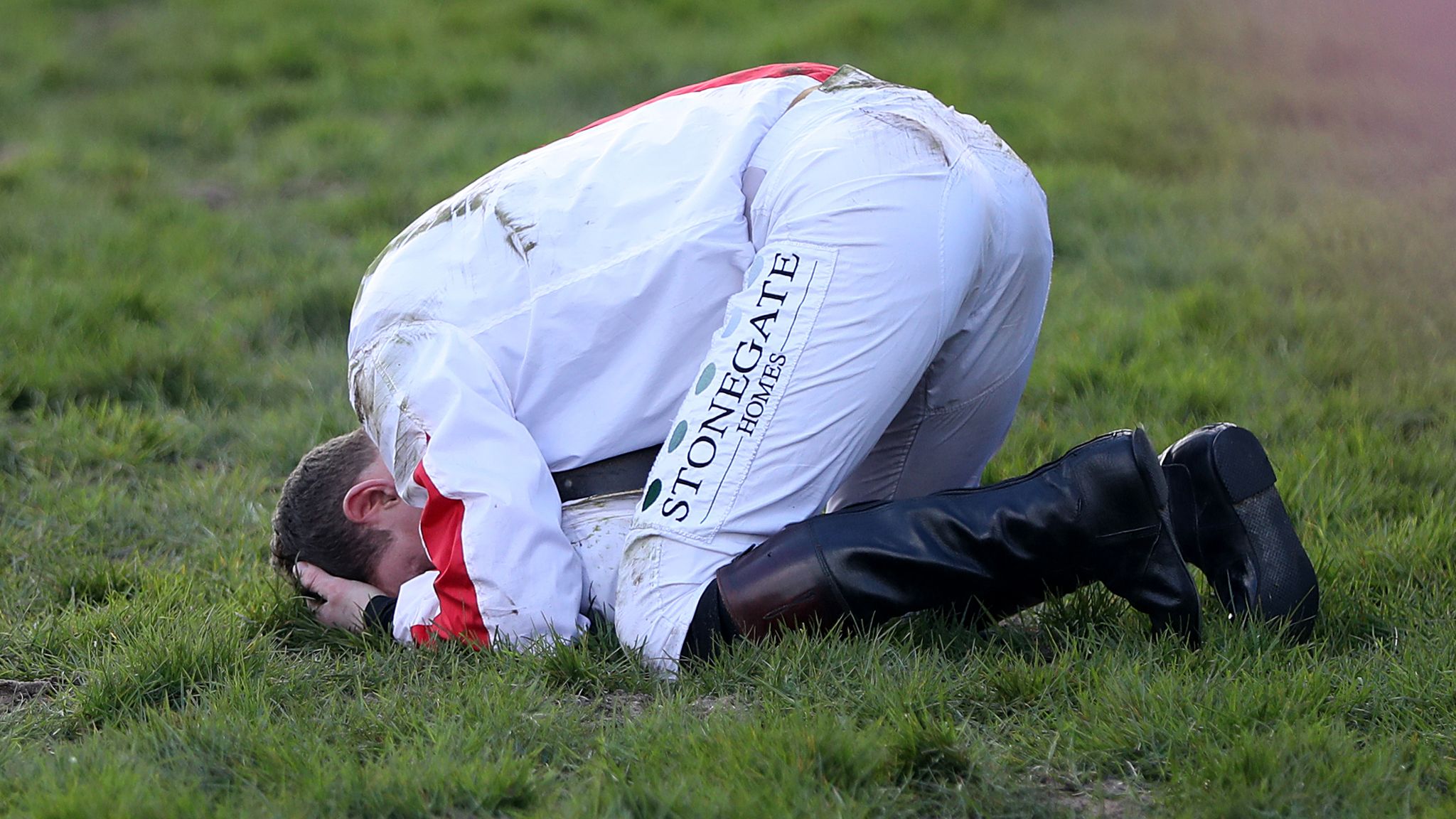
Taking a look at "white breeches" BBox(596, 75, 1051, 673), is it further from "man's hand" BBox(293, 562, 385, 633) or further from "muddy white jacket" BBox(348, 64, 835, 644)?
"man's hand" BBox(293, 562, 385, 633)

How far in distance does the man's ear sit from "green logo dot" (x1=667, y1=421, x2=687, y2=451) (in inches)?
30.6

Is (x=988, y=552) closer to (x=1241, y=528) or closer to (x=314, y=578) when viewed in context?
(x=1241, y=528)

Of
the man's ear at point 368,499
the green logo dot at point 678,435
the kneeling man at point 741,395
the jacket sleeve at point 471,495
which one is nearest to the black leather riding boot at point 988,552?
the kneeling man at point 741,395

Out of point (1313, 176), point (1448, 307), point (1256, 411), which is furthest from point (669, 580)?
point (1313, 176)

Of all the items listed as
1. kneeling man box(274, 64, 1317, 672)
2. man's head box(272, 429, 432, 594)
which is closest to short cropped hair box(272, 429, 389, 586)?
man's head box(272, 429, 432, 594)

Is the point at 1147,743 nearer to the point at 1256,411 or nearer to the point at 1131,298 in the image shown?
the point at 1256,411

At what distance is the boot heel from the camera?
2949 millimetres

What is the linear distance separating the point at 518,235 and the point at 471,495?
23.7 inches

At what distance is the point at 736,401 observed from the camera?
291 cm

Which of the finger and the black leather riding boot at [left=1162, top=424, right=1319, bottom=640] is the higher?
the black leather riding boot at [left=1162, top=424, right=1319, bottom=640]

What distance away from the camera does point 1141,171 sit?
6.71m

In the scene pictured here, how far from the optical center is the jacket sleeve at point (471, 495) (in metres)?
2.92

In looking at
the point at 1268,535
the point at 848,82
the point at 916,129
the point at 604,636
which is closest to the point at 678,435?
the point at 604,636

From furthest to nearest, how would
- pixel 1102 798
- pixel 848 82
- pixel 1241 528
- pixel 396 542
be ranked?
pixel 396 542
pixel 848 82
pixel 1241 528
pixel 1102 798
